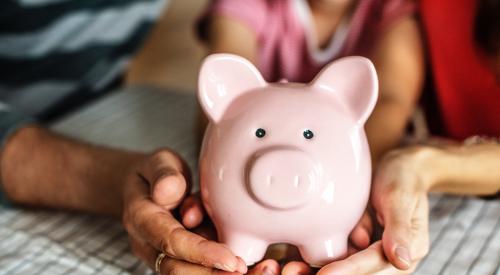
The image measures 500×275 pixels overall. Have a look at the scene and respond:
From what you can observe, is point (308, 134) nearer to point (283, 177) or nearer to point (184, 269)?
point (283, 177)

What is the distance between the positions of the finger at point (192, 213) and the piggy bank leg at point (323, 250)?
88mm

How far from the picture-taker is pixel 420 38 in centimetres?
79

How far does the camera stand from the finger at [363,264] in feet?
1.42

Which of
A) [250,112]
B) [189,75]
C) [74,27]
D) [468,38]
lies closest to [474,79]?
[468,38]

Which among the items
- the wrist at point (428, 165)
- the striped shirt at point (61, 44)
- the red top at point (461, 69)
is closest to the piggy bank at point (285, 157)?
the wrist at point (428, 165)

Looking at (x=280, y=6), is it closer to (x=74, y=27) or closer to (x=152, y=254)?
(x=74, y=27)

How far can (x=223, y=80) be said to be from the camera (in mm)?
466

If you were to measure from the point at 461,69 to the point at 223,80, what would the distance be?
43 cm

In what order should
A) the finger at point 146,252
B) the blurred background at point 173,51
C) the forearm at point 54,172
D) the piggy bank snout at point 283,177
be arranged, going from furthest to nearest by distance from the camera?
the blurred background at point 173,51
the forearm at point 54,172
the finger at point 146,252
the piggy bank snout at point 283,177

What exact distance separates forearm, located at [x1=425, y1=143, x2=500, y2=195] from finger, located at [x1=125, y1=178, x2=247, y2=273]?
0.78 ft

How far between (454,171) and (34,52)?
60cm

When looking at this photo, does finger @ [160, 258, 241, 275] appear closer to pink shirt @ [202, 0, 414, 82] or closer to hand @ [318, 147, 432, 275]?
hand @ [318, 147, 432, 275]

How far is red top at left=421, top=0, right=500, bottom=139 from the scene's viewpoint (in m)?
0.77

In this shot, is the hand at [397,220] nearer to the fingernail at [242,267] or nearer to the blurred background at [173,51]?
the fingernail at [242,267]
